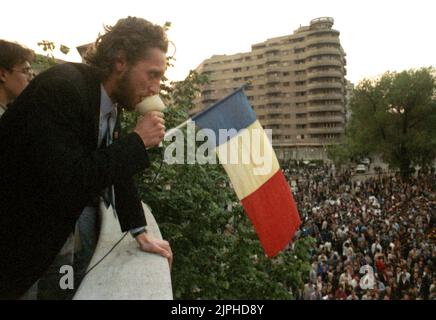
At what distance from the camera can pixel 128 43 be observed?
238 cm

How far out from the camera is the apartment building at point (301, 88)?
324 ft

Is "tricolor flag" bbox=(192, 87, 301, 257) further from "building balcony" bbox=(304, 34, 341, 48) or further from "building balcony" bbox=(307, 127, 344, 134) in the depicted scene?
"building balcony" bbox=(304, 34, 341, 48)

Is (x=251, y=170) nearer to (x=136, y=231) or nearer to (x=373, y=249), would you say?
(x=136, y=231)

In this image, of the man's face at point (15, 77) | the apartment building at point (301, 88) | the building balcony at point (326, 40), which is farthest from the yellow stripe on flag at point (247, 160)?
the building balcony at point (326, 40)

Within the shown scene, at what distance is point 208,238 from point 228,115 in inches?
127

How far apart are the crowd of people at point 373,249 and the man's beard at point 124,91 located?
463 inches

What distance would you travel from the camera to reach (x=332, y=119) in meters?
98.4

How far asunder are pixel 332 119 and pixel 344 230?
8009 cm

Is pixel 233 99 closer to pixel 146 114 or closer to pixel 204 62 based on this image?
pixel 146 114

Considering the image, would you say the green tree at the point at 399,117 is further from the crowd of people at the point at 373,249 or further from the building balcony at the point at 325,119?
the building balcony at the point at 325,119

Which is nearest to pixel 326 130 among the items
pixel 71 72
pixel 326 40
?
pixel 326 40

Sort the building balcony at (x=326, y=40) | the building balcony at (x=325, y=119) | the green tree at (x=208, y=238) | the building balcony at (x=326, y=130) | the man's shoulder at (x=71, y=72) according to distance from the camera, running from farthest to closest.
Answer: the building balcony at (x=325, y=119), the building balcony at (x=326, y=130), the building balcony at (x=326, y=40), the green tree at (x=208, y=238), the man's shoulder at (x=71, y=72)

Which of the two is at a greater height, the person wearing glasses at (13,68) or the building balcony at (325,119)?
the building balcony at (325,119)
